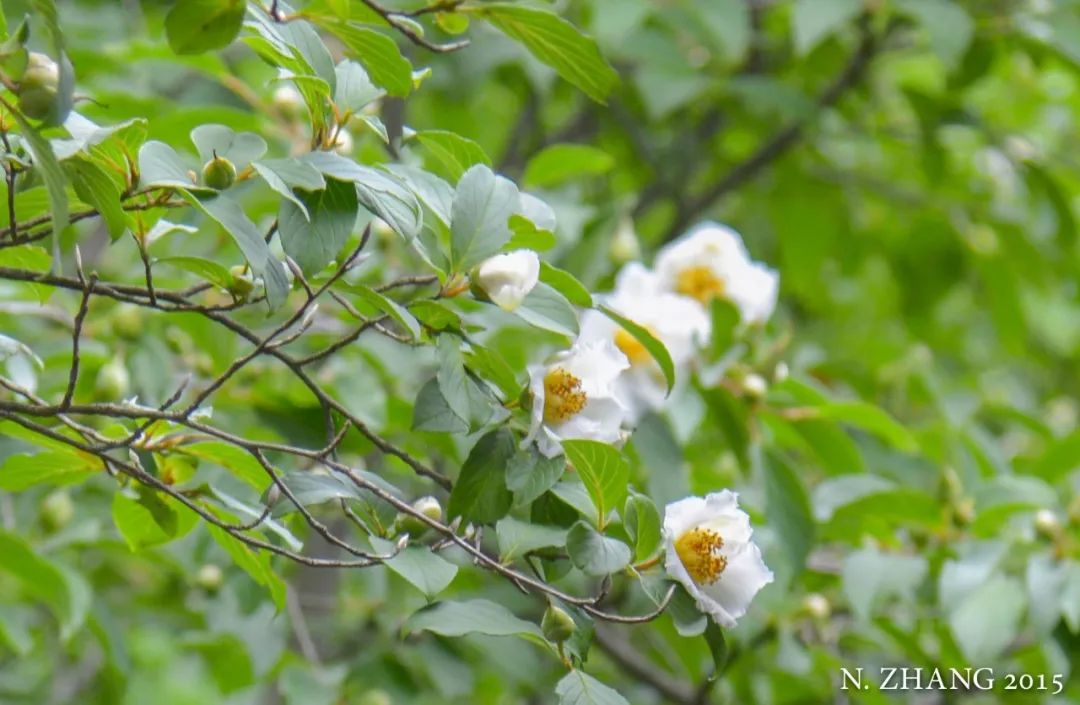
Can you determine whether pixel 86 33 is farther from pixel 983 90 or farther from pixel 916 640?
pixel 983 90

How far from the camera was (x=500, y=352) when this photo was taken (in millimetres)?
1655

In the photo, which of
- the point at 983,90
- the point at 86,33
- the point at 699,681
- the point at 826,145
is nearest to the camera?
the point at 699,681

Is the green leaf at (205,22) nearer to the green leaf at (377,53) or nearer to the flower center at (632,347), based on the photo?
the green leaf at (377,53)

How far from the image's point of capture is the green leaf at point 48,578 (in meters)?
1.45

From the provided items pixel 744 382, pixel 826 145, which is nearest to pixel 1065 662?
pixel 744 382

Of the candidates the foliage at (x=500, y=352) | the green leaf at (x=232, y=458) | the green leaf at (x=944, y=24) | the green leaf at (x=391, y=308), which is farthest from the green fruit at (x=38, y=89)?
the green leaf at (x=944, y=24)

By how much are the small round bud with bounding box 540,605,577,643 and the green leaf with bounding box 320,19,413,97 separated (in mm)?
378

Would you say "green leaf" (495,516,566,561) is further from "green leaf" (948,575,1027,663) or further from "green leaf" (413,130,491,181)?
"green leaf" (948,575,1027,663)

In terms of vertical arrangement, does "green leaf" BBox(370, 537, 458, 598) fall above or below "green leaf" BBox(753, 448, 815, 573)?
above

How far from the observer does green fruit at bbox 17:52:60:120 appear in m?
0.75

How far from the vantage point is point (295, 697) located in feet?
5.46

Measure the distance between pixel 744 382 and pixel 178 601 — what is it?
107cm

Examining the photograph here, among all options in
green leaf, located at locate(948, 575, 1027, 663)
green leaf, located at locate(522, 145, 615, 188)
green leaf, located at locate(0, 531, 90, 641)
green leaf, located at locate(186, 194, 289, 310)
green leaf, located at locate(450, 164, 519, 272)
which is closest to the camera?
green leaf, located at locate(186, 194, 289, 310)

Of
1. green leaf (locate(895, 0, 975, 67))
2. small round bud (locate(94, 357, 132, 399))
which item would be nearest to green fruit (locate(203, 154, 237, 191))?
small round bud (locate(94, 357, 132, 399))
